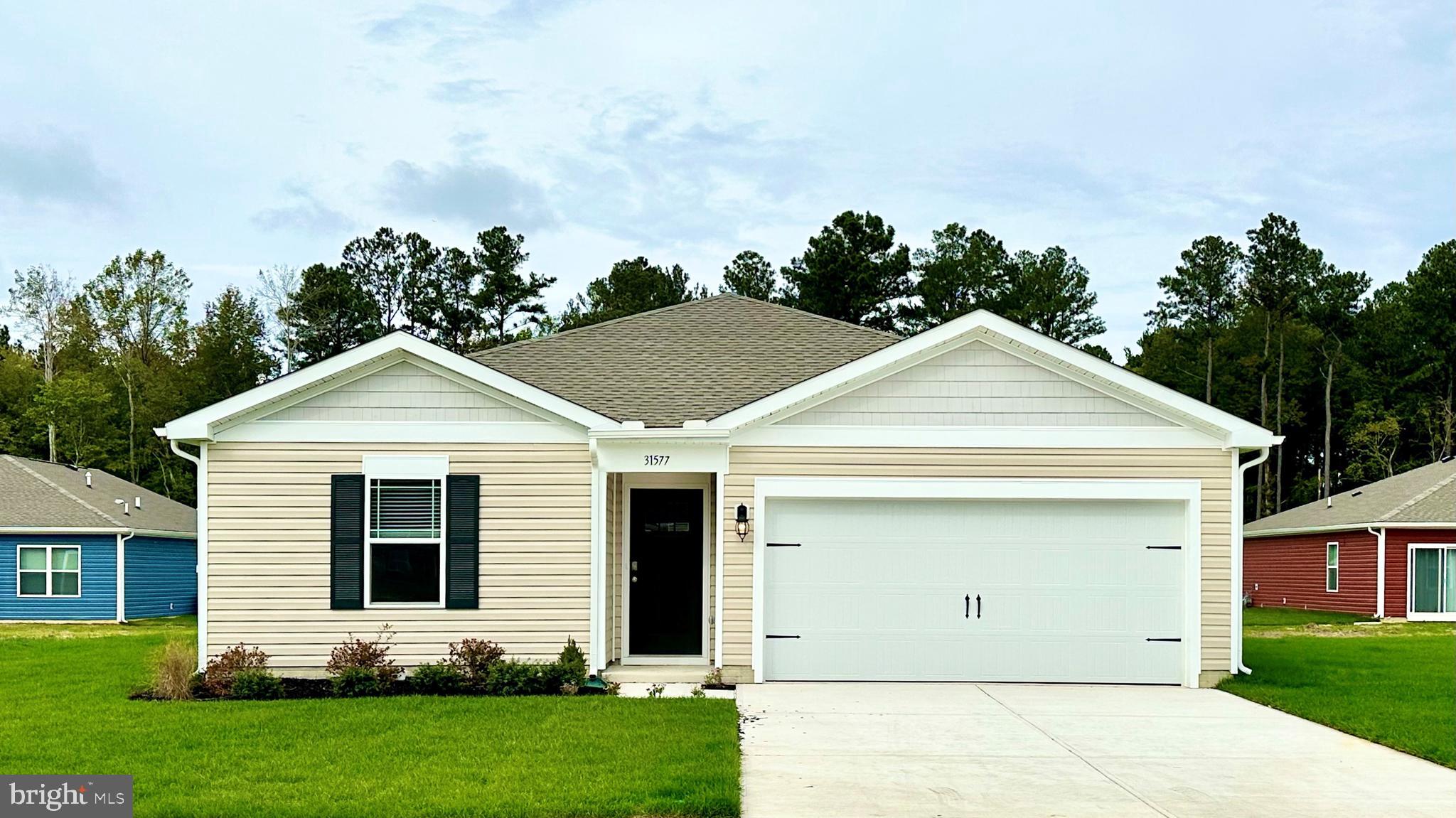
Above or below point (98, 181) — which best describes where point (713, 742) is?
below

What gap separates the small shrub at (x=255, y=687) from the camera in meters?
12.5

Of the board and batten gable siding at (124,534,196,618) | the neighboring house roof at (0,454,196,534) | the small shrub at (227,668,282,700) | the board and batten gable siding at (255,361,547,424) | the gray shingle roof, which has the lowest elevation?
the board and batten gable siding at (124,534,196,618)

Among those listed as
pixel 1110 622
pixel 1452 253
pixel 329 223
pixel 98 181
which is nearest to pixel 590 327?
pixel 1110 622

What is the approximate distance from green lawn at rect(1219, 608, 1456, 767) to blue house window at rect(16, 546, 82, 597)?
23.0 metres

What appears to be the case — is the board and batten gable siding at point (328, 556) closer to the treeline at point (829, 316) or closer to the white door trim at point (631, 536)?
the white door trim at point (631, 536)

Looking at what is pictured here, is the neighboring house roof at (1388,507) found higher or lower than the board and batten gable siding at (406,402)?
lower

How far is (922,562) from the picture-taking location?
13.8m

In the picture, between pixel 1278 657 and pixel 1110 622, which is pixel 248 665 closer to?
pixel 1110 622

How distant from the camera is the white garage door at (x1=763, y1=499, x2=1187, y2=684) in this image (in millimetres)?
13688

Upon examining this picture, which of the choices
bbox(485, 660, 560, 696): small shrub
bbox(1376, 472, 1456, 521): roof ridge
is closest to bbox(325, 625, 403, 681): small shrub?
bbox(485, 660, 560, 696): small shrub

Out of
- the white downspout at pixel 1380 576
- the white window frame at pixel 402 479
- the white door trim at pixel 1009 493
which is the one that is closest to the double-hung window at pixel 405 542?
the white window frame at pixel 402 479

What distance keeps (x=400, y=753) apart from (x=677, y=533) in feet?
19.7

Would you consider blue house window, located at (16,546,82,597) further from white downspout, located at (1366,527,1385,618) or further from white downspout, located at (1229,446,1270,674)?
white downspout, located at (1366,527,1385,618)

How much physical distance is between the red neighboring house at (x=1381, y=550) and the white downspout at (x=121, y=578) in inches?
1030
